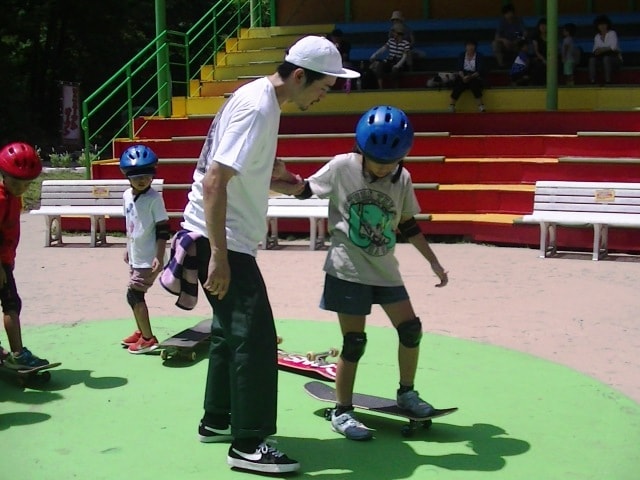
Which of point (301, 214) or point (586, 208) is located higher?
point (586, 208)

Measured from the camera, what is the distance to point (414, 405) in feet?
15.5

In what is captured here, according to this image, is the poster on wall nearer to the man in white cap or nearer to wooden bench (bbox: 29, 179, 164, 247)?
wooden bench (bbox: 29, 179, 164, 247)

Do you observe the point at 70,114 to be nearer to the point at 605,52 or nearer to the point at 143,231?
the point at 605,52

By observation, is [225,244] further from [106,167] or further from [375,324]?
[106,167]

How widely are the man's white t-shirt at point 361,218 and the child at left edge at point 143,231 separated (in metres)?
1.96

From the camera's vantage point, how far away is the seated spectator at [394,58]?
16.3 meters

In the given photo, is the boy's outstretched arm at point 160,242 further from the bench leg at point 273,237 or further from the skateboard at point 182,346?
the bench leg at point 273,237

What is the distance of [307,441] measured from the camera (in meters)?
4.67

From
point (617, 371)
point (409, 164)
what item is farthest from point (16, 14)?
point (617, 371)

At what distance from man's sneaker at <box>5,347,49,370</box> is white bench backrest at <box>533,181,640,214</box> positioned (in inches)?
281

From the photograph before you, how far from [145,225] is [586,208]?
20.8 feet

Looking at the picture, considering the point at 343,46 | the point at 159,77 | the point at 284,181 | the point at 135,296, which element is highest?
the point at 343,46

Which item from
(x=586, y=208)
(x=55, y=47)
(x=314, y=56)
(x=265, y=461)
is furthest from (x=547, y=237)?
(x=55, y=47)

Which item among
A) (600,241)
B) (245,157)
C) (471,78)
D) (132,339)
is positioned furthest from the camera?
(471,78)
